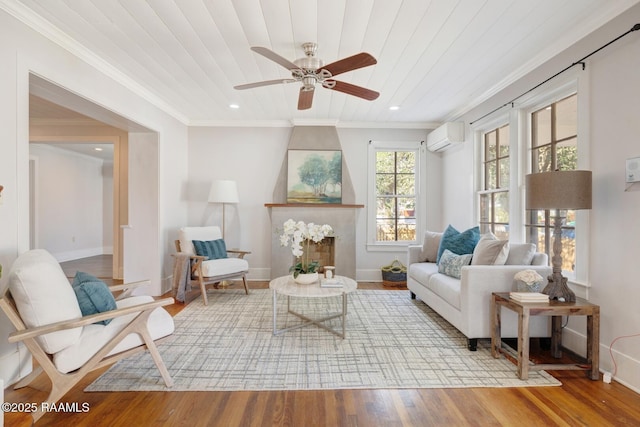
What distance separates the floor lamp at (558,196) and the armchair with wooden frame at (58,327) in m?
2.61

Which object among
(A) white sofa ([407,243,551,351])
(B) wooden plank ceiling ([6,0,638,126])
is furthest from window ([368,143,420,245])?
(A) white sofa ([407,243,551,351])

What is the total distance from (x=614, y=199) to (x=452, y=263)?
54.1 inches

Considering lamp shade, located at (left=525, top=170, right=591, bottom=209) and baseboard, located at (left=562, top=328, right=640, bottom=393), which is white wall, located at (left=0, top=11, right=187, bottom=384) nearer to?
lamp shade, located at (left=525, top=170, right=591, bottom=209)

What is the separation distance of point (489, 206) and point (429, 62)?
1981 mm

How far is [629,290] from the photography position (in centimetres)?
212

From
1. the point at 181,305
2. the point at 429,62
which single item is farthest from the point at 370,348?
the point at 429,62

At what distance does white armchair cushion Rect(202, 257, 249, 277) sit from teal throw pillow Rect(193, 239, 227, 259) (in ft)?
0.39

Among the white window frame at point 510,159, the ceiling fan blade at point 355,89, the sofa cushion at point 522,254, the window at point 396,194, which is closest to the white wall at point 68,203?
the window at point 396,194

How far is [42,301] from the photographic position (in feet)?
5.54

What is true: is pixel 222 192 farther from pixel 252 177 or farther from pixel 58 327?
pixel 58 327

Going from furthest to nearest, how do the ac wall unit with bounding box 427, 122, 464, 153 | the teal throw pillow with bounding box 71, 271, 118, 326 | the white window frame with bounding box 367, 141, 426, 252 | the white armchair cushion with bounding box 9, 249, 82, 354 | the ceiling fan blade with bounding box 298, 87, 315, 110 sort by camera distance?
the white window frame with bounding box 367, 141, 426, 252
the ac wall unit with bounding box 427, 122, 464, 153
the ceiling fan blade with bounding box 298, 87, 315, 110
the teal throw pillow with bounding box 71, 271, 118, 326
the white armchair cushion with bounding box 9, 249, 82, 354

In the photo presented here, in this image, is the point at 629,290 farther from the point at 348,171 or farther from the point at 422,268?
the point at 348,171

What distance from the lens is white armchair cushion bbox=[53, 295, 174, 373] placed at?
1.73 m

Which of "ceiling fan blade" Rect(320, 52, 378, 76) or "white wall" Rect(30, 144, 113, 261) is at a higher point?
"ceiling fan blade" Rect(320, 52, 378, 76)
